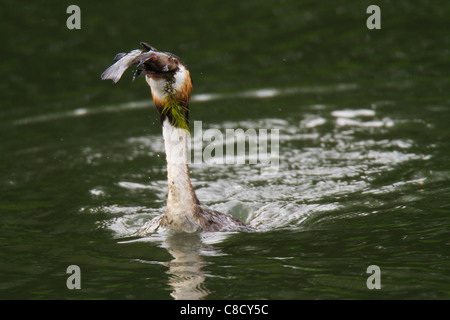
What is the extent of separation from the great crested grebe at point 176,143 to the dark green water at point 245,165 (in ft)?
0.66

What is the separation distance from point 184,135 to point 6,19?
10954 mm

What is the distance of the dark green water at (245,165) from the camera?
5.70 m

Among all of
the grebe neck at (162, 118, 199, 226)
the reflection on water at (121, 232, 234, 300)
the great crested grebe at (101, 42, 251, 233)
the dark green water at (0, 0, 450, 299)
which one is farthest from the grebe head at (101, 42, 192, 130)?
the dark green water at (0, 0, 450, 299)

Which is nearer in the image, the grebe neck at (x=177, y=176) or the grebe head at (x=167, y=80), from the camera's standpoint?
the grebe head at (x=167, y=80)

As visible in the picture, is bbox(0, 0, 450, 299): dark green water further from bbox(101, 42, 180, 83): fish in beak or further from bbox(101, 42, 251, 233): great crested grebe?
bbox(101, 42, 180, 83): fish in beak

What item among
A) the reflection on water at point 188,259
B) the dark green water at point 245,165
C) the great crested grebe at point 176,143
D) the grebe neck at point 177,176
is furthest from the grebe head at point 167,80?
the dark green water at point 245,165

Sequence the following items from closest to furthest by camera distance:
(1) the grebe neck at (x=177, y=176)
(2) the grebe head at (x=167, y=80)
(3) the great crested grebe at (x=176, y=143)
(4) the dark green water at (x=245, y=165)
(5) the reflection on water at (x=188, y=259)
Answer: (5) the reflection on water at (x=188, y=259) → (4) the dark green water at (x=245, y=165) → (2) the grebe head at (x=167, y=80) → (3) the great crested grebe at (x=176, y=143) → (1) the grebe neck at (x=177, y=176)

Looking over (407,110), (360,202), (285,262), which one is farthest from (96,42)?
(285,262)

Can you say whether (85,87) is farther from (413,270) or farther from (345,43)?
(413,270)

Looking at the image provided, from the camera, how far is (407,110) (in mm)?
11445

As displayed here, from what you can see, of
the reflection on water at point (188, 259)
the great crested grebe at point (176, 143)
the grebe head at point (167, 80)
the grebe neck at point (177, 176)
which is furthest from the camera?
the grebe neck at point (177, 176)

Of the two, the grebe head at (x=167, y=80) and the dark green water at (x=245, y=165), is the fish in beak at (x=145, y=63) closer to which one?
the grebe head at (x=167, y=80)

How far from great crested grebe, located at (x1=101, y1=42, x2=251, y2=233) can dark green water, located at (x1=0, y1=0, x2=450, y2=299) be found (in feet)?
0.66

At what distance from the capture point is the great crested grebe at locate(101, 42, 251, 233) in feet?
20.8
